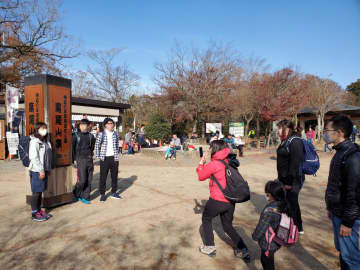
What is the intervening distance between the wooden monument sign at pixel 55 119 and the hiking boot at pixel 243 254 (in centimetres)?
341

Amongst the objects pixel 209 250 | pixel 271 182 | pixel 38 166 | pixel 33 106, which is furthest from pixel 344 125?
pixel 33 106

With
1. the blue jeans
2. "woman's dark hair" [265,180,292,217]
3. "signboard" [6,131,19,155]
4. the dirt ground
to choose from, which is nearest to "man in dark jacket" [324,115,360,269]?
the blue jeans

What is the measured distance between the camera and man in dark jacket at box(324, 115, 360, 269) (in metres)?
1.99

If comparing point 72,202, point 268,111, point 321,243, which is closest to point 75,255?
point 72,202

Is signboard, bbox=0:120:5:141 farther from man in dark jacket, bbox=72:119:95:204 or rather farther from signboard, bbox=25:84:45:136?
man in dark jacket, bbox=72:119:95:204

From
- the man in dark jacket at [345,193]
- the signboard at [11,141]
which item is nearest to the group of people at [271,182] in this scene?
the man in dark jacket at [345,193]

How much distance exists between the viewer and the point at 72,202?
5.08 metres

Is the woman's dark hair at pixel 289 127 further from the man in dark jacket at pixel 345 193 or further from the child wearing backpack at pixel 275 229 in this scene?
the child wearing backpack at pixel 275 229

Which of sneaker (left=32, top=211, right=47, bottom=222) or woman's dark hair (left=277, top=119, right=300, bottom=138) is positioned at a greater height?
woman's dark hair (left=277, top=119, right=300, bottom=138)

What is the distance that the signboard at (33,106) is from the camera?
179 inches

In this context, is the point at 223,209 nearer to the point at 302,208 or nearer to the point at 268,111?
the point at 302,208

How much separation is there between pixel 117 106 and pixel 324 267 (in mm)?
Result: 15457

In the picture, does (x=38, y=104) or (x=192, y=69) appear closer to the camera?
(x=38, y=104)

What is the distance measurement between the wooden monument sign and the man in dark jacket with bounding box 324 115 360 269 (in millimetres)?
4353
